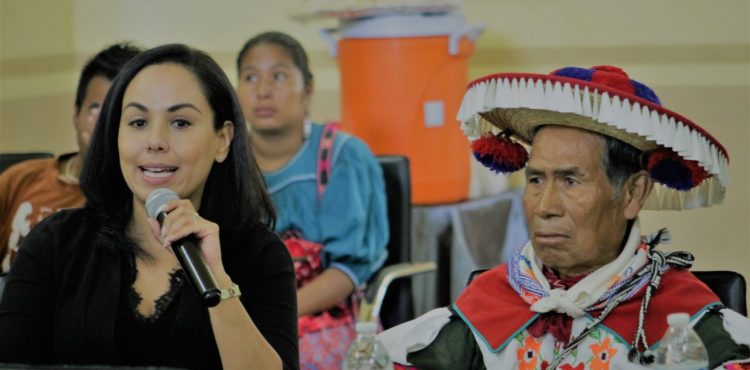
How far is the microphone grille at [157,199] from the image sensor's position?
198 cm

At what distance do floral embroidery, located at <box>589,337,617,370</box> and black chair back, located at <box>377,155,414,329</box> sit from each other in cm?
158

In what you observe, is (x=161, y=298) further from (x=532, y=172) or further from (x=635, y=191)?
(x=635, y=191)

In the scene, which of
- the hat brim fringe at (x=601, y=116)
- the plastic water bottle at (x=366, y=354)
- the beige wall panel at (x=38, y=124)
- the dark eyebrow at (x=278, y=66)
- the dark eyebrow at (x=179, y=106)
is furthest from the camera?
the beige wall panel at (x=38, y=124)

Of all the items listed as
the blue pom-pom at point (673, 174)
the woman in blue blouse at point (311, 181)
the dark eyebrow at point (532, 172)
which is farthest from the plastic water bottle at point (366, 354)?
the woman in blue blouse at point (311, 181)

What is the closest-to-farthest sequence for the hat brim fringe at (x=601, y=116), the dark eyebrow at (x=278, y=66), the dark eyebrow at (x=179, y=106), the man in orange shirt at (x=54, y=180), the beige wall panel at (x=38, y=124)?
the hat brim fringe at (x=601, y=116), the dark eyebrow at (x=179, y=106), the man in orange shirt at (x=54, y=180), the dark eyebrow at (x=278, y=66), the beige wall panel at (x=38, y=124)

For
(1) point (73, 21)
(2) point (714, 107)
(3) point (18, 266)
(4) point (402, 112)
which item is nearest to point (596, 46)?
(2) point (714, 107)

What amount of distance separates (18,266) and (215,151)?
0.38 m

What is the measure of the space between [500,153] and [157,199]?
612 millimetres

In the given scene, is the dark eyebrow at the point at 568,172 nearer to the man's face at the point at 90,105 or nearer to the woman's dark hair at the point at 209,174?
the woman's dark hair at the point at 209,174

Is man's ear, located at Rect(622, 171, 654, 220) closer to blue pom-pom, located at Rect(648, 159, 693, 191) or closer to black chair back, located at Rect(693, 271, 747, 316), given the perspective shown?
blue pom-pom, located at Rect(648, 159, 693, 191)

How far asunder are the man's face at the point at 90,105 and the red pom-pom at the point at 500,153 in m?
1.51

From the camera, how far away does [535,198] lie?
2.18m

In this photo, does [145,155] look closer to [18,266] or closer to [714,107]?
[18,266]

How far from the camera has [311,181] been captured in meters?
3.70
